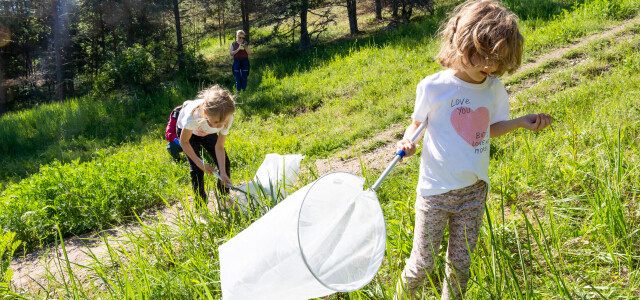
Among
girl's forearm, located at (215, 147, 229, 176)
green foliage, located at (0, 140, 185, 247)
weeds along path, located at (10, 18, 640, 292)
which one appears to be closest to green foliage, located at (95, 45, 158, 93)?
green foliage, located at (0, 140, 185, 247)

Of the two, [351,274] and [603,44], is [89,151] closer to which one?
[351,274]

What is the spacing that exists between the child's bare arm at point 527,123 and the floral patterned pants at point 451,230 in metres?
0.26

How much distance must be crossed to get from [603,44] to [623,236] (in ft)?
Result: 18.1

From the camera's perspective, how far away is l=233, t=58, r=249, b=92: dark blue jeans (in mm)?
10255

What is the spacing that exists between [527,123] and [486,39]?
40 centimetres

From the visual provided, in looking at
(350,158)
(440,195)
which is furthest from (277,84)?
(440,195)

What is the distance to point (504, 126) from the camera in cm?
189

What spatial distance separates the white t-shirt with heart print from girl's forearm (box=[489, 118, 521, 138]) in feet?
0.23

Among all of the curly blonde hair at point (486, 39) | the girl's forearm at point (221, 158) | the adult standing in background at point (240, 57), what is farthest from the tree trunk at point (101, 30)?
the curly blonde hair at point (486, 39)

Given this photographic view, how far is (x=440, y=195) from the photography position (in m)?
1.81

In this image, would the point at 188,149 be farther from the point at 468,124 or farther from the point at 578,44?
the point at 578,44

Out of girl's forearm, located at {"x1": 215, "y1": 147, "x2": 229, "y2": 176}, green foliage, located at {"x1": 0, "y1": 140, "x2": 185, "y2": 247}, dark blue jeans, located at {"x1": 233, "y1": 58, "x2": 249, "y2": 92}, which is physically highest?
dark blue jeans, located at {"x1": 233, "y1": 58, "x2": 249, "y2": 92}

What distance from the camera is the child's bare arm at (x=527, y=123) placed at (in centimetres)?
176

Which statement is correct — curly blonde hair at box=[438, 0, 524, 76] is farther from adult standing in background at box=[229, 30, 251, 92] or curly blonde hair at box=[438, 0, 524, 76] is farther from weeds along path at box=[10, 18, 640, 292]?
adult standing in background at box=[229, 30, 251, 92]
